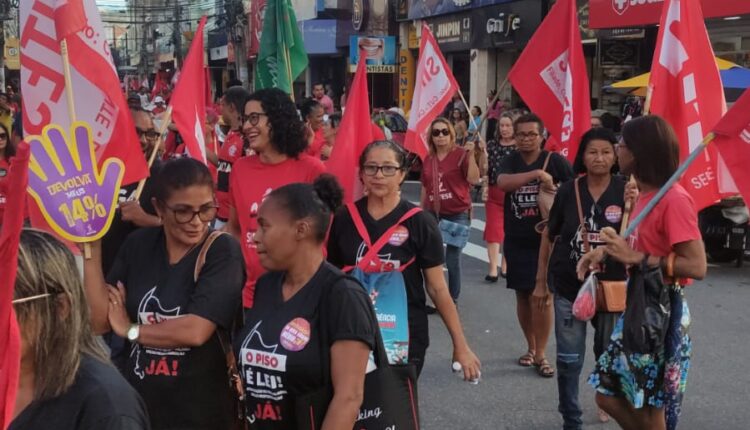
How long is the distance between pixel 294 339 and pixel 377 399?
35cm

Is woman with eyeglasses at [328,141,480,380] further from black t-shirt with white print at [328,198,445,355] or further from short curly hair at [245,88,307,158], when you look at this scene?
short curly hair at [245,88,307,158]

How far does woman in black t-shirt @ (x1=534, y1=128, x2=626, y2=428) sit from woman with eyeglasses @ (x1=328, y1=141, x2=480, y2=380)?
0.98m

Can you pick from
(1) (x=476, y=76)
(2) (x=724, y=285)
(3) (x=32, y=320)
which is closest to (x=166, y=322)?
(3) (x=32, y=320)

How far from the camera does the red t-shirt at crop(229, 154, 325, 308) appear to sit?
4.61 m

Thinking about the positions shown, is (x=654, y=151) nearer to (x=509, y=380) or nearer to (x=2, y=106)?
(x=509, y=380)

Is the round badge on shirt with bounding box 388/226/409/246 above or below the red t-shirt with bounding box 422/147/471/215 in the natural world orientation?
above

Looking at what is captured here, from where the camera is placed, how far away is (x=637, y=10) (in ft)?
53.7

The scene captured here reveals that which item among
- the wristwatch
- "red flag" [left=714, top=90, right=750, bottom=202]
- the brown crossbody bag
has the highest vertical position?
"red flag" [left=714, top=90, right=750, bottom=202]

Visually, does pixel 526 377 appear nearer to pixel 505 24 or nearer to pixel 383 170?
pixel 383 170

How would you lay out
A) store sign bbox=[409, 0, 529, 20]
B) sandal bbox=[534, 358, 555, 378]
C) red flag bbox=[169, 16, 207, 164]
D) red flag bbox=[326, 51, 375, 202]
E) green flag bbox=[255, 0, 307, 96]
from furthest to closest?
store sign bbox=[409, 0, 529, 20], green flag bbox=[255, 0, 307, 96], sandal bbox=[534, 358, 555, 378], red flag bbox=[169, 16, 207, 164], red flag bbox=[326, 51, 375, 202]

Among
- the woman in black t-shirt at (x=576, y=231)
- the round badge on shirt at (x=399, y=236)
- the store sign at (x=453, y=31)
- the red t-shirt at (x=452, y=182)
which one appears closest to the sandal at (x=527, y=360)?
the woman in black t-shirt at (x=576, y=231)

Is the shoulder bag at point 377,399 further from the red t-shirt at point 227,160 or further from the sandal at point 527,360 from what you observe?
the red t-shirt at point 227,160

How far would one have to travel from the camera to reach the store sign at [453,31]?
89.4 feet

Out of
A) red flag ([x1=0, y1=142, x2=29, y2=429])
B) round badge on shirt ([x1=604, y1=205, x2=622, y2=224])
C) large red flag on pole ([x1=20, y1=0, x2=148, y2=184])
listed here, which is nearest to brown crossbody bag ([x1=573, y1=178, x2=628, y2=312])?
round badge on shirt ([x1=604, y1=205, x2=622, y2=224])
